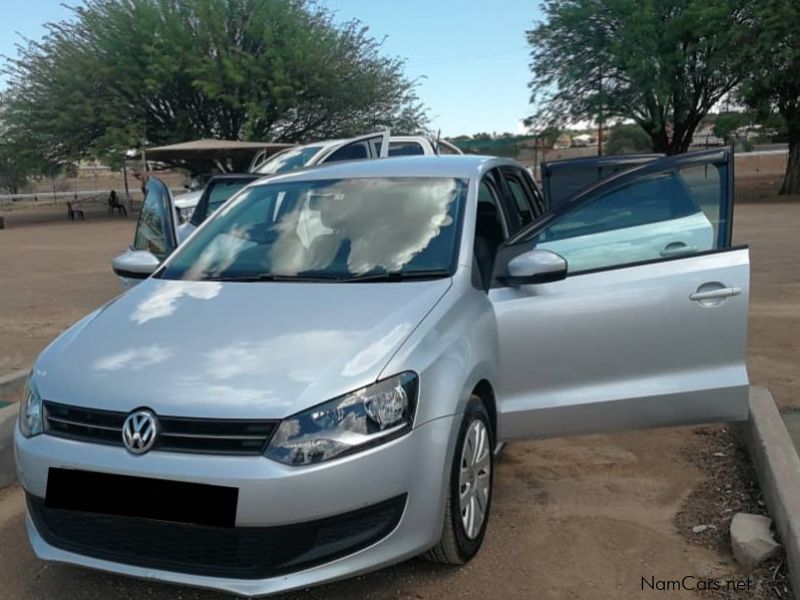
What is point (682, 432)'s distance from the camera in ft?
15.4

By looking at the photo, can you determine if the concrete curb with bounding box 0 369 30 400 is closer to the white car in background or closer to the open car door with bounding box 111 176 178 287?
the open car door with bounding box 111 176 178 287

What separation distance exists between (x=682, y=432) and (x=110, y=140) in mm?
27867

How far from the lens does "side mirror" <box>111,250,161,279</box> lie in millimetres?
4242

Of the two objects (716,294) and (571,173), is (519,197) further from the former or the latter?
(716,294)

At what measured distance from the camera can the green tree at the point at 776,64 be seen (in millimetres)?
22391

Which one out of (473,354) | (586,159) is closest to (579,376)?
(473,354)

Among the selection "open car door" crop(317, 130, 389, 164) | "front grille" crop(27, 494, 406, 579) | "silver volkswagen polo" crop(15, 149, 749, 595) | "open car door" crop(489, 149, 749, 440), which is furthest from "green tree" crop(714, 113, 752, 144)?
"front grille" crop(27, 494, 406, 579)

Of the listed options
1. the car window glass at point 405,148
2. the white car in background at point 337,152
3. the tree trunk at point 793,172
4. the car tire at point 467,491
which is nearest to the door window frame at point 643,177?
the car tire at point 467,491

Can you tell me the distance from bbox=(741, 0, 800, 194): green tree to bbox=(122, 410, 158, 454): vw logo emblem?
24119mm

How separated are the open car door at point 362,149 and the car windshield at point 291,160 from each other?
332 mm

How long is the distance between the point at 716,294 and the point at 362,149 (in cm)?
794

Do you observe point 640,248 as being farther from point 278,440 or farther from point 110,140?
point 110,140

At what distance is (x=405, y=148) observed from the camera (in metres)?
11.9

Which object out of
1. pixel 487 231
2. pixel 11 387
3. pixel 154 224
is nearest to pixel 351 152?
pixel 154 224
